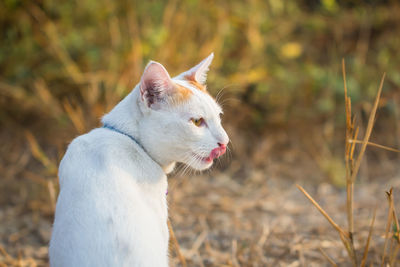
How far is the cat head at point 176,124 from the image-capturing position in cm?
129

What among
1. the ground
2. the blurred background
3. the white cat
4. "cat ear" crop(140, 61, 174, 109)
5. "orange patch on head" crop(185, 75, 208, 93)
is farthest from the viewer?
the blurred background

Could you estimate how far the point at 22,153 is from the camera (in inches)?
119

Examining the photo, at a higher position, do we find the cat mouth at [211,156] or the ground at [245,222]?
the cat mouth at [211,156]

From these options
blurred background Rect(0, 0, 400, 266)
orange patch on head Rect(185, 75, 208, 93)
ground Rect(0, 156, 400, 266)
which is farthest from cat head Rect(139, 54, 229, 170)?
blurred background Rect(0, 0, 400, 266)

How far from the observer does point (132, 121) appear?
1.33m

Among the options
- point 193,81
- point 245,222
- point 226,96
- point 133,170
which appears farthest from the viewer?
point 226,96

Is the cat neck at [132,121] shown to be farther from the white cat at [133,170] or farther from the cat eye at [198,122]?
the cat eye at [198,122]

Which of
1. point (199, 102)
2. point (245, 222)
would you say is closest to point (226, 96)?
point (245, 222)

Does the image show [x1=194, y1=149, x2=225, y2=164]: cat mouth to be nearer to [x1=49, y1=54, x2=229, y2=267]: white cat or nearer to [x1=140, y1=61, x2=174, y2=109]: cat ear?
[x1=49, y1=54, x2=229, y2=267]: white cat

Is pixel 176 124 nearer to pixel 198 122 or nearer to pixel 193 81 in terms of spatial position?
pixel 198 122

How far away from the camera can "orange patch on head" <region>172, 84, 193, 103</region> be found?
1323 millimetres

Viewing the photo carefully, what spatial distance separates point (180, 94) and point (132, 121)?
19 cm

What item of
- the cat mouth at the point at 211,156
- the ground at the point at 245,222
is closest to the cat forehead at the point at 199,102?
the cat mouth at the point at 211,156

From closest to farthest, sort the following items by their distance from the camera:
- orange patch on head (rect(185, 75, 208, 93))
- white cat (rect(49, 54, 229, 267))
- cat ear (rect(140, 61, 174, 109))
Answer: white cat (rect(49, 54, 229, 267)) < cat ear (rect(140, 61, 174, 109)) < orange patch on head (rect(185, 75, 208, 93))
